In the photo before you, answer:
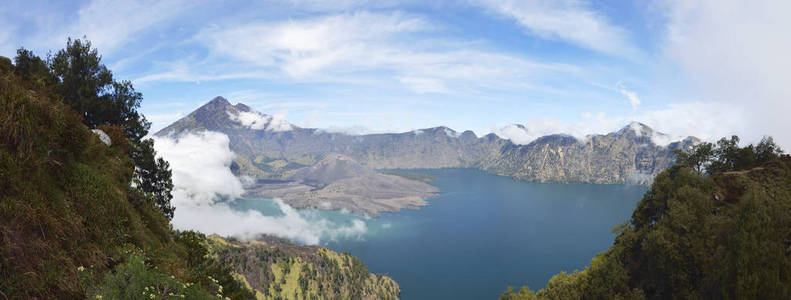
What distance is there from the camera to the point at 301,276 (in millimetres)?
183875

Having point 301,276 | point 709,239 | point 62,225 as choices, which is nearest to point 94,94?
point 62,225

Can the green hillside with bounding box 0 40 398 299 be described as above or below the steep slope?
above

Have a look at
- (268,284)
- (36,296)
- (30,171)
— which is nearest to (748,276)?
(36,296)

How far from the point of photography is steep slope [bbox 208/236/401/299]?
172200 millimetres

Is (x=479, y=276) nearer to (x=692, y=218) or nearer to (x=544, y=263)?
(x=544, y=263)

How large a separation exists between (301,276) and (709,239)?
587ft

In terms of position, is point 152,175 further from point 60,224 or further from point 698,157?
point 698,157

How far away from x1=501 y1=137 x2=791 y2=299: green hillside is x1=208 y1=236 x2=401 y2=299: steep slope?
5130 inches

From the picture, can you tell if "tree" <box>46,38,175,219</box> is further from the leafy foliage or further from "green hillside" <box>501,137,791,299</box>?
"green hillside" <box>501,137,791,299</box>

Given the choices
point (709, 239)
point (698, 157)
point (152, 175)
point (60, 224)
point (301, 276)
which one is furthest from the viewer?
point (301, 276)

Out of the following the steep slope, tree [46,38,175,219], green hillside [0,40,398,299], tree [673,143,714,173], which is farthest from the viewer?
the steep slope

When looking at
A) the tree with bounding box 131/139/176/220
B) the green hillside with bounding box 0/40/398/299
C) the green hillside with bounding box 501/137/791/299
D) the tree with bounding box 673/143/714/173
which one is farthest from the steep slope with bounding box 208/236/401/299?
the green hillside with bounding box 0/40/398/299

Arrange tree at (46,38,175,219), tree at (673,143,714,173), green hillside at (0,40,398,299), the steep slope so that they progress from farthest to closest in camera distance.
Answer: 1. the steep slope
2. tree at (673,143,714,173)
3. tree at (46,38,175,219)
4. green hillside at (0,40,398,299)

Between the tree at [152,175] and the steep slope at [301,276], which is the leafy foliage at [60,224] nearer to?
the tree at [152,175]
